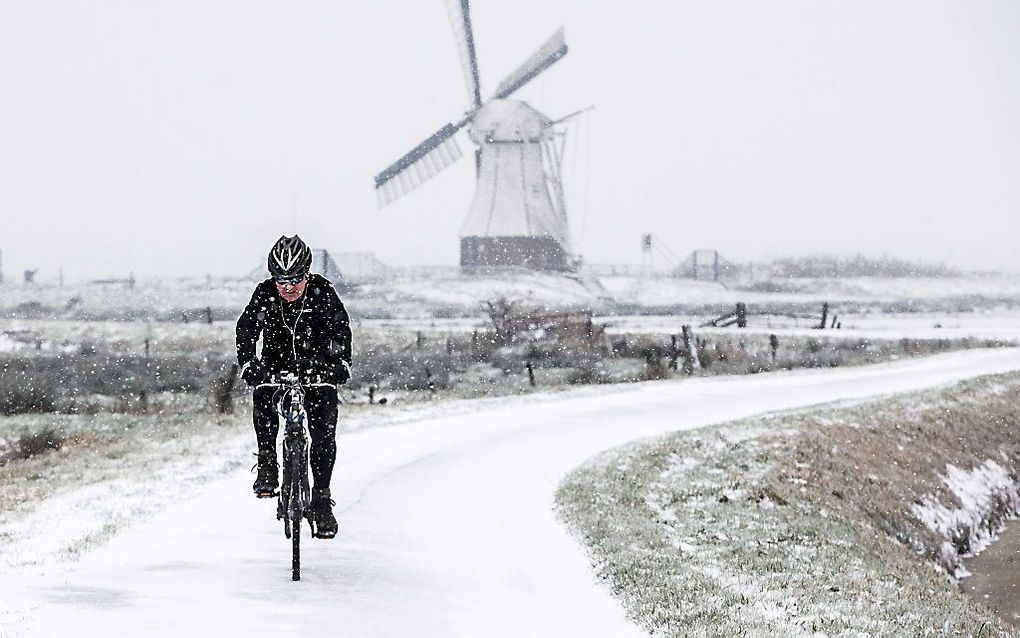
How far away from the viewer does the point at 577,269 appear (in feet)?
242

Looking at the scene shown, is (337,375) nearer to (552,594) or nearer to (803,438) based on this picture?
(552,594)

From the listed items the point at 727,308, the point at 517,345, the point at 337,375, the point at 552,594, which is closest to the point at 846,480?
the point at 552,594

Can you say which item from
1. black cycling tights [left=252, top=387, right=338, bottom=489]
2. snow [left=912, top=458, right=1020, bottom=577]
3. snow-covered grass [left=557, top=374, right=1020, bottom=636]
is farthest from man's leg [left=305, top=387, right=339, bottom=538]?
snow [left=912, top=458, right=1020, bottom=577]

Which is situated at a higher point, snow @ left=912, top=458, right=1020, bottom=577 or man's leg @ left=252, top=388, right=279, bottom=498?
man's leg @ left=252, top=388, right=279, bottom=498

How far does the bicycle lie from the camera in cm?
744

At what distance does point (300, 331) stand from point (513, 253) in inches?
2534

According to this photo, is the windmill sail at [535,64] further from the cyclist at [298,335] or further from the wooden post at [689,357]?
the cyclist at [298,335]

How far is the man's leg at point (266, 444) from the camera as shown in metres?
7.57

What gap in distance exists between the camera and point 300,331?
7398 millimetres

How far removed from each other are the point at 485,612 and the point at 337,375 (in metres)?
1.74

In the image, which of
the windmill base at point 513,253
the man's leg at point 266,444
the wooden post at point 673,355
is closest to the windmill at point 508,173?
the windmill base at point 513,253

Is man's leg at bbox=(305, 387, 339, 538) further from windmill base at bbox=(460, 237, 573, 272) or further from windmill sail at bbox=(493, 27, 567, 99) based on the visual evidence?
windmill base at bbox=(460, 237, 573, 272)

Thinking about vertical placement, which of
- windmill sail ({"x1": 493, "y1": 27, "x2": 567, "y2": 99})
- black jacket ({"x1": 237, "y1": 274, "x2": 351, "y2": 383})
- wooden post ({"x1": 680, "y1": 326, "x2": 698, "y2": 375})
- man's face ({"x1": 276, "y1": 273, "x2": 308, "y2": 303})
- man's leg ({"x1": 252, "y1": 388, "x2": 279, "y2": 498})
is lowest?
wooden post ({"x1": 680, "y1": 326, "x2": 698, "y2": 375})

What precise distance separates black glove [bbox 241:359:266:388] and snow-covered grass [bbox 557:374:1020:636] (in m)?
2.88
